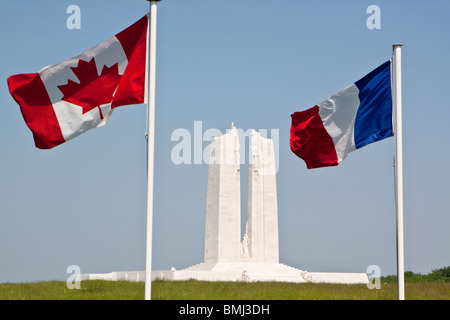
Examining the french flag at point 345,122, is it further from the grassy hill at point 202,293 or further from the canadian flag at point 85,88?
the canadian flag at point 85,88

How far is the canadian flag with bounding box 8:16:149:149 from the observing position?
16047mm

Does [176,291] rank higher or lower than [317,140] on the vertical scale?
lower

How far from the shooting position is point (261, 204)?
4097 cm

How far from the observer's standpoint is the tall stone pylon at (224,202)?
131ft

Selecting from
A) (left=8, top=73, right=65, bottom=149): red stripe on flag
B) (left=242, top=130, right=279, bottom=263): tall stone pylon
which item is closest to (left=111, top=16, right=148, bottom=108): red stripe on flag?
(left=8, top=73, right=65, bottom=149): red stripe on flag

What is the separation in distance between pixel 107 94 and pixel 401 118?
672 cm

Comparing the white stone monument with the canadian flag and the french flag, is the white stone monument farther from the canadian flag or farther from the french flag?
the canadian flag

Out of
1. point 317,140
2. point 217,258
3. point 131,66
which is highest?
point 131,66

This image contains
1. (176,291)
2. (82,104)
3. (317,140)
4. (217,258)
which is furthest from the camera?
(217,258)

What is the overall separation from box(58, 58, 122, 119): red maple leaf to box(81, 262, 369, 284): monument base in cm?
1585

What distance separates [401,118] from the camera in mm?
16875

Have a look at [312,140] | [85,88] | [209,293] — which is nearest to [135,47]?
[85,88]
